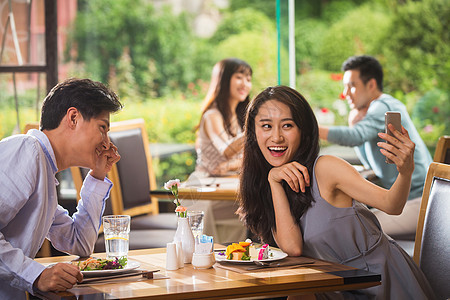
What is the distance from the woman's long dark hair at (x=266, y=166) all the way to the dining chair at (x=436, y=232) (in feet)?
1.34

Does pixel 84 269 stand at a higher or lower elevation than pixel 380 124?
lower

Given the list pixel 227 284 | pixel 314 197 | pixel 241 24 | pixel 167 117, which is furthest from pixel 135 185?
pixel 241 24

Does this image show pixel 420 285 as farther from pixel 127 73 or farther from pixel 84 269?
pixel 127 73

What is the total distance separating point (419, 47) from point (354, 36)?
2.55ft

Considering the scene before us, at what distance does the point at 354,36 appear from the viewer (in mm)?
8133

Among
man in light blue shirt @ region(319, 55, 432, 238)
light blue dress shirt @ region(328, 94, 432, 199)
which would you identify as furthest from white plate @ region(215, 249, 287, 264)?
light blue dress shirt @ region(328, 94, 432, 199)

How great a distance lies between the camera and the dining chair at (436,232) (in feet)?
7.31

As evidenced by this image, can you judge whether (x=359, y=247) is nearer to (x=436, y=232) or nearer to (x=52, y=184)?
(x=436, y=232)

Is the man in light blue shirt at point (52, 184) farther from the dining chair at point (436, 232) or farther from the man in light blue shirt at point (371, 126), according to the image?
the man in light blue shirt at point (371, 126)

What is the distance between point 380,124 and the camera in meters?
4.28

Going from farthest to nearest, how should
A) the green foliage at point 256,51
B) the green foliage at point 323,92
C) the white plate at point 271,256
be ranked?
the green foliage at point 256,51 < the green foliage at point 323,92 < the white plate at point 271,256

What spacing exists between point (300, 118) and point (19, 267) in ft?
3.40

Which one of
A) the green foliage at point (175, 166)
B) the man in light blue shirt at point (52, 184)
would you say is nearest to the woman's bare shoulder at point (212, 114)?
the man in light blue shirt at point (52, 184)

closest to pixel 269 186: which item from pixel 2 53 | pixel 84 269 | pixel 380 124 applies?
pixel 84 269
